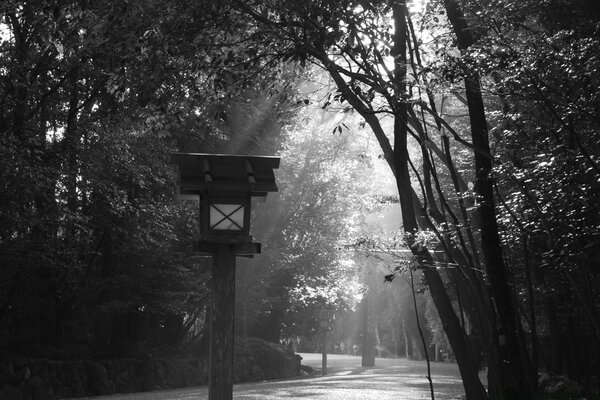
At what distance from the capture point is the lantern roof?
7410mm

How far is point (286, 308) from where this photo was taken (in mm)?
33969

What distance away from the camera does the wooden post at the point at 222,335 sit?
679 cm

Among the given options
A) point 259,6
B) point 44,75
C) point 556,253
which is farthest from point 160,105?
point 44,75

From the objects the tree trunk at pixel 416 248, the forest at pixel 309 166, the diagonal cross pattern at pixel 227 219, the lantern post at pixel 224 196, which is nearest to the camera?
the forest at pixel 309 166

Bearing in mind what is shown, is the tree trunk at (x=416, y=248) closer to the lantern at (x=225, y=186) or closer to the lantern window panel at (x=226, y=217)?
the lantern at (x=225, y=186)

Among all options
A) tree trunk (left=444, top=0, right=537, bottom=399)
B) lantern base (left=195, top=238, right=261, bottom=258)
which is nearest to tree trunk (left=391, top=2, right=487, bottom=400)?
tree trunk (left=444, top=0, right=537, bottom=399)

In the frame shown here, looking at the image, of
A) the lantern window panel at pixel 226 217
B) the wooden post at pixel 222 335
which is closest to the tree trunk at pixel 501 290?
the lantern window panel at pixel 226 217

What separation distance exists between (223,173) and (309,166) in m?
22.7

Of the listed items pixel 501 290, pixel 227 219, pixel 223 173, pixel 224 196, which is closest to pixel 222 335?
pixel 227 219

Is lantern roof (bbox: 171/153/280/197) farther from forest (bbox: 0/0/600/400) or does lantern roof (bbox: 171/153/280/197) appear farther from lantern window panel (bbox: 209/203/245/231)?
forest (bbox: 0/0/600/400)

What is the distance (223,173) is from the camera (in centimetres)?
750

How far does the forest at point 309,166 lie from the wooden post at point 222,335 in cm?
85

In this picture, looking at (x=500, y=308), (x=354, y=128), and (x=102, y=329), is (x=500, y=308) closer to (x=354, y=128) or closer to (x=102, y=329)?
(x=102, y=329)

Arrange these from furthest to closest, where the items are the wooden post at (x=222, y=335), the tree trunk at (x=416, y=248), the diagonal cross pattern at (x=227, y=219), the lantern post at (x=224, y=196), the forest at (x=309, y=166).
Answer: the tree trunk at (x=416, y=248) → the diagonal cross pattern at (x=227, y=219) → the lantern post at (x=224, y=196) → the forest at (x=309, y=166) → the wooden post at (x=222, y=335)
